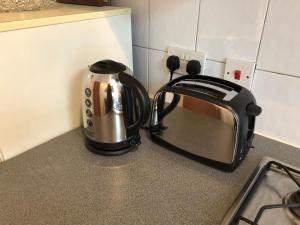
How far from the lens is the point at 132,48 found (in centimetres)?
102

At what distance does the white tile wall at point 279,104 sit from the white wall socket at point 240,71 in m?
0.02

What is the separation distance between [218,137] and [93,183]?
342 millimetres

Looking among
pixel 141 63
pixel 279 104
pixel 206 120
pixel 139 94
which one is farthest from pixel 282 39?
pixel 141 63

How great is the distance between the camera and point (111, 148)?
730 millimetres

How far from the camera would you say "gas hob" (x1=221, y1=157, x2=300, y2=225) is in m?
0.52

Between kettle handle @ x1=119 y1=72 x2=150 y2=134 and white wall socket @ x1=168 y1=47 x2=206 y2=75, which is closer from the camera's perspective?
kettle handle @ x1=119 y1=72 x2=150 y2=134

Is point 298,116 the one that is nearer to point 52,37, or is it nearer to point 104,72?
point 104,72

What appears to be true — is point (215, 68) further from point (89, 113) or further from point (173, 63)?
point (89, 113)

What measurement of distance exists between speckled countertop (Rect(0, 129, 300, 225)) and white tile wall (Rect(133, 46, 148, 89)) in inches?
13.4

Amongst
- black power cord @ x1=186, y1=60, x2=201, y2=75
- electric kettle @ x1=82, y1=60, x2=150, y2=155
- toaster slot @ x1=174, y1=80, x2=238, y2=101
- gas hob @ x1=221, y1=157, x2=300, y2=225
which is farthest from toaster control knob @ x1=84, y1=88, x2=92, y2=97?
gas hob @ x1=221, y1=157, x2=300, y2=225

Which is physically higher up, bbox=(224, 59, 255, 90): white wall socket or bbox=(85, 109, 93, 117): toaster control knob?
bbox=(224, 59, 255, 90): white wall socket

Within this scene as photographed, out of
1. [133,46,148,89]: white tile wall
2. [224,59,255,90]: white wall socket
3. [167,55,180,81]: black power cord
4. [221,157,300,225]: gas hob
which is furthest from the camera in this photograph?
[133,46,148,89]: white tile wall

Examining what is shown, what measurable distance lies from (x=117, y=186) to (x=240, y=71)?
49cm

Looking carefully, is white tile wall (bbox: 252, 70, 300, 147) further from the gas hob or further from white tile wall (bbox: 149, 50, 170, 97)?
white tile wall (bbox: 149, 50, 170, 97)
